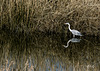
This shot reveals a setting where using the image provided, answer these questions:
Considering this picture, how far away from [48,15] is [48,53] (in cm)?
209

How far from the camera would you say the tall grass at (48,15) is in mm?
8508

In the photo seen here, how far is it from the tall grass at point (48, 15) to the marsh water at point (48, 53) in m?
0.28

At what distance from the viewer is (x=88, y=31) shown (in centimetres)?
884

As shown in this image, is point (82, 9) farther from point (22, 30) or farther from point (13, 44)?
point (13, 44)

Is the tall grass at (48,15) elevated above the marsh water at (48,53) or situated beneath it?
elevated above

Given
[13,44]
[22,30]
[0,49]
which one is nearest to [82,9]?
[22,30]

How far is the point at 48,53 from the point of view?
6797 mm

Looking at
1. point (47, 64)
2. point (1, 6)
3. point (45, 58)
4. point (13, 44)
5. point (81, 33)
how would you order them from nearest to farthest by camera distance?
point (47, 64), point (45, 58), point (13, 44), point (1, 6), point (81, 33)

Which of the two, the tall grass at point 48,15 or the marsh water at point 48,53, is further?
the tall grass at point 48,15

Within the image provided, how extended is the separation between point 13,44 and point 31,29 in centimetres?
122

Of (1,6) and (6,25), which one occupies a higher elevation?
(1,6)

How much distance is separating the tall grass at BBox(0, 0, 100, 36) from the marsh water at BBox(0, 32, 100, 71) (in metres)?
0.28

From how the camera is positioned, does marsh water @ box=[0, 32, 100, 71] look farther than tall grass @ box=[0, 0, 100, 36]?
No

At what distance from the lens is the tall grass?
27.9 feet
